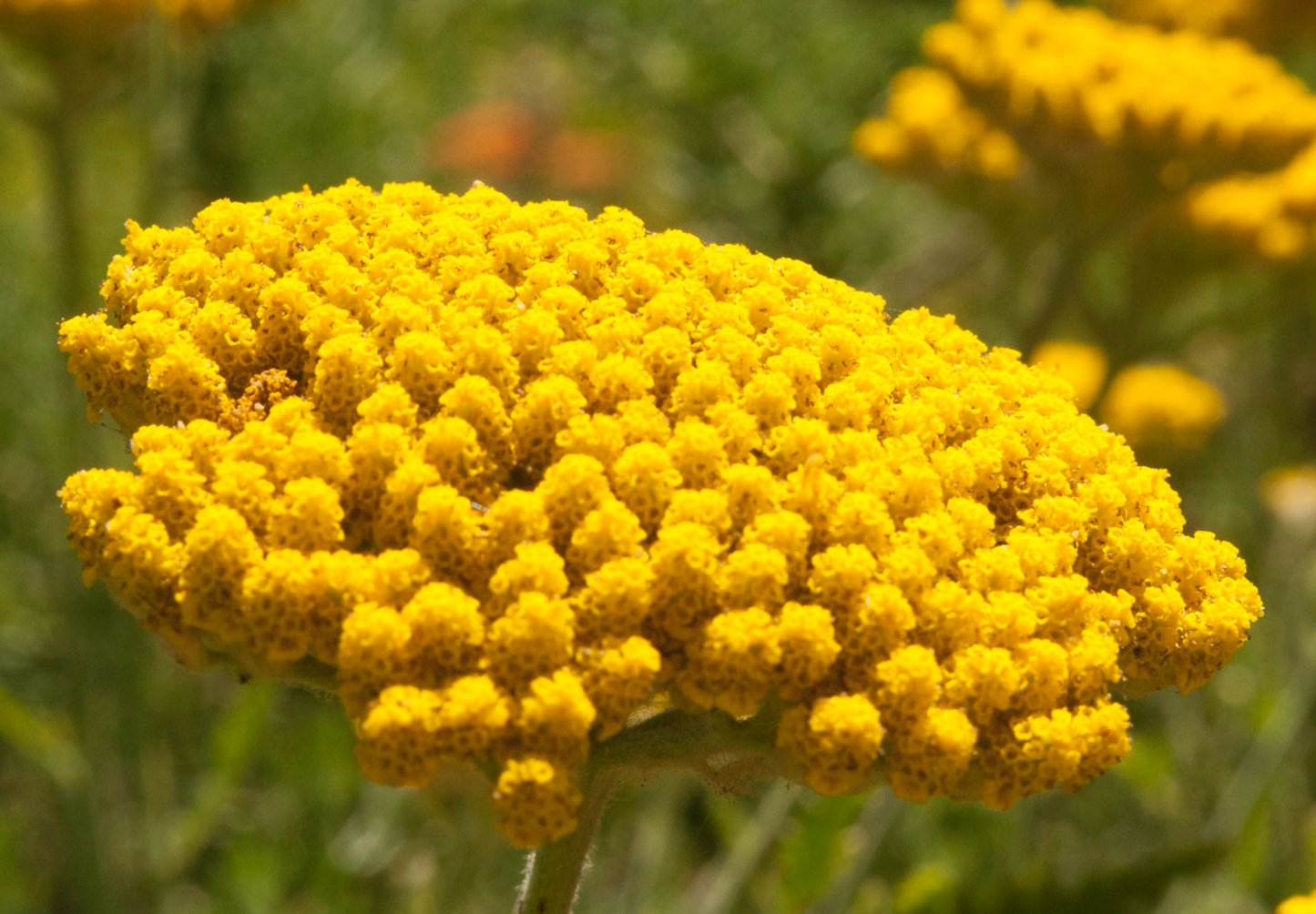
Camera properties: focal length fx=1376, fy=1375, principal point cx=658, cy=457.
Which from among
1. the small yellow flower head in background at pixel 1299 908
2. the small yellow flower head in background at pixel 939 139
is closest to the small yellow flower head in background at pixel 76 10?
the small yellow flower head in background at pixel 939 139

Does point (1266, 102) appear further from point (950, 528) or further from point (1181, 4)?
point (950, 528)

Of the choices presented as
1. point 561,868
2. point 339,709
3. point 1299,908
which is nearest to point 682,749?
point 561,868

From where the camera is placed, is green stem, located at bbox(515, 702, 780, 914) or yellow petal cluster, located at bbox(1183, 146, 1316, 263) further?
yellow petal cluster, located at bbox(1183, 146, 1316, 263)

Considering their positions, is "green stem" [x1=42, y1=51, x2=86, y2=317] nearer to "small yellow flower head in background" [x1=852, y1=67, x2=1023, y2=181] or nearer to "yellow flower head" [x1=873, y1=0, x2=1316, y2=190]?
"small yellow flower head in background" [x1=852, y1=67, x2=1023, y2=181]

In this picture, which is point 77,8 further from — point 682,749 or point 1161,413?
point 1161,413

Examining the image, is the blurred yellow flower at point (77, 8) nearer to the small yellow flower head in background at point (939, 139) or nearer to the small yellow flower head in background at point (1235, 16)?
the small yellow flower head in background at point (939, 139)

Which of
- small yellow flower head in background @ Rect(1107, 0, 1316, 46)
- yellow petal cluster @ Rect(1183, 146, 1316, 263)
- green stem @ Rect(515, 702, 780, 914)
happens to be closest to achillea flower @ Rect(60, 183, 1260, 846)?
green stem @ Rect(515, 702, 780, 914)
